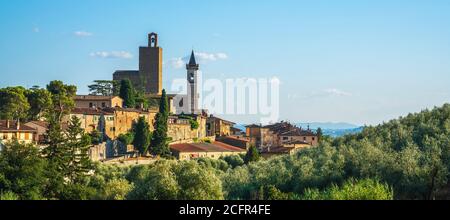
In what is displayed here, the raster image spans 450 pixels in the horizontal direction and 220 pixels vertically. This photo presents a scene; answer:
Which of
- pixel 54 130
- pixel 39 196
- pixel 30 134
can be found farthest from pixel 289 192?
pixel 30 134

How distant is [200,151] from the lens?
60188mm

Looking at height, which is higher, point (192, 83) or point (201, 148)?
point (192, 83)

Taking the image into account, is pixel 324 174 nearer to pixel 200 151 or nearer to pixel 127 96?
pixel 200 151

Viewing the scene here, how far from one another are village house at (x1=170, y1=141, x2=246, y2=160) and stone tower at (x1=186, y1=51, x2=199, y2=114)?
3786 centimetres

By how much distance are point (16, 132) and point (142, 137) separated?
1468 cm

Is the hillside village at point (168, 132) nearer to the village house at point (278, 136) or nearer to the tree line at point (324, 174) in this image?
the village house at point (278, 136)

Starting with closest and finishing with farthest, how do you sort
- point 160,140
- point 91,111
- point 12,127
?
point 12,127
point 91,111
point 160,140

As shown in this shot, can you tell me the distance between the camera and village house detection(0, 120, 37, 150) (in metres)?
44.4

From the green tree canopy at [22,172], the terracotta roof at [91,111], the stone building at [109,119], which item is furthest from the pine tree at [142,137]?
the green tree canopy at [22,172]

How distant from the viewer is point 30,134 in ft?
152

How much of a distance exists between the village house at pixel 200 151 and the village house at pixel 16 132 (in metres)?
15.2

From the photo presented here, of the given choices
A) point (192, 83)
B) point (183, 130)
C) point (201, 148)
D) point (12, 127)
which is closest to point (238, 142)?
point (183, 130)

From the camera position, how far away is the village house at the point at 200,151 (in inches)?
2330
